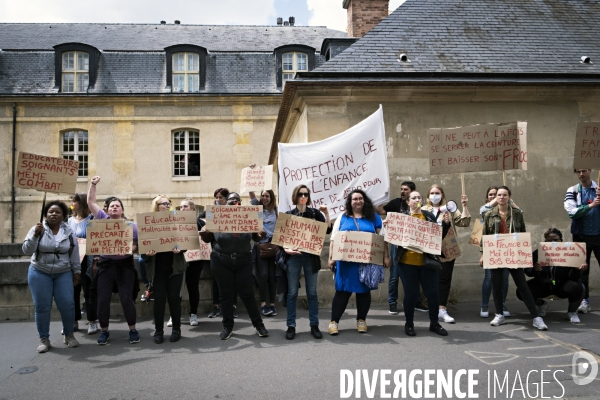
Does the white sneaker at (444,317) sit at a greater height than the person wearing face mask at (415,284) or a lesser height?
lesser

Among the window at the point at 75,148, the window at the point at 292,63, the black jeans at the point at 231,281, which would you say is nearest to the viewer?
the black jeans at the point at 231,281

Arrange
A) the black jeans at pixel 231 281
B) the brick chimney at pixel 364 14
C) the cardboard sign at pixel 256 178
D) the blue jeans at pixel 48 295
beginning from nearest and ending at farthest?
the blue jeans at pixel 48 295, the black jeans at pixel 231 281, the cardboard sign at pixel 256 178, the brick chimney at pixel 364 14

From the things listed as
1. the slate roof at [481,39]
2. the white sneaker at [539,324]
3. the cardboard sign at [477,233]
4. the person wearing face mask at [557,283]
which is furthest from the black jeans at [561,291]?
the slate roof at [481,39]

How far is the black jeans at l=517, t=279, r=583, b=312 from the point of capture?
684cm

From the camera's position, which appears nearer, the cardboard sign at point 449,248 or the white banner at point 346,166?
the cardboard sign at point 449,248

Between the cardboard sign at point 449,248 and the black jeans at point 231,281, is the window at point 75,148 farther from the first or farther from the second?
the cardboard sign at point 449,248

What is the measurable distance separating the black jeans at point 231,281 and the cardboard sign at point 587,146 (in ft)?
15.3

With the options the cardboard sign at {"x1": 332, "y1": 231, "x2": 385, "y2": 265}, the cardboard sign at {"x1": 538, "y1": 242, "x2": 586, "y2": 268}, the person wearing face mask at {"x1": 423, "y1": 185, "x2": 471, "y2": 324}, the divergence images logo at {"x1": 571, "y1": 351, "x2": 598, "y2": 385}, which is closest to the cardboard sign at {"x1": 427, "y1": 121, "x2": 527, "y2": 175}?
the person wearing face mask at {"x1": 423, "y1": 185, "x2": 471, "y2": 324}

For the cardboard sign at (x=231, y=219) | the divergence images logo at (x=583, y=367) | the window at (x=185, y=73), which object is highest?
the window at (x=185, y=73)

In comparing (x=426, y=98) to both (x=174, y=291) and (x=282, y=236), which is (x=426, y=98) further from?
(x=174, y=291)

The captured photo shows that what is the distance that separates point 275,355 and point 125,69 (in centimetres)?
2351

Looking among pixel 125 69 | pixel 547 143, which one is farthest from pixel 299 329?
pixel 125 69

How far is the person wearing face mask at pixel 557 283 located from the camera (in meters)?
6.85

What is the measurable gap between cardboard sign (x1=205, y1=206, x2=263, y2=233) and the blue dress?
1.09m
